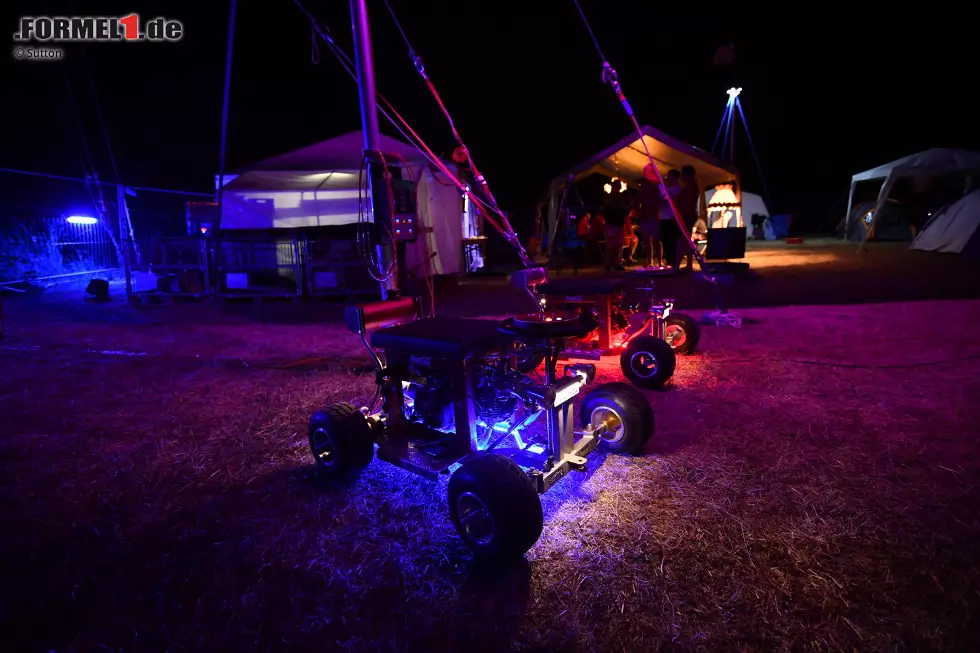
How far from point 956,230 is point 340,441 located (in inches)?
844

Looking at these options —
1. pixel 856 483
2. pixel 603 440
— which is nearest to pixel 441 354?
pixel 603 440

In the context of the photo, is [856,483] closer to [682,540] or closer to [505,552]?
[682,540]

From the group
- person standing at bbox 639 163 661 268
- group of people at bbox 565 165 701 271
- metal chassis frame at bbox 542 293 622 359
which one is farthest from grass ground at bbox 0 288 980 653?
person standing at bbox 639 163 661 268

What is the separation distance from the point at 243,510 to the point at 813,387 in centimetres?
518

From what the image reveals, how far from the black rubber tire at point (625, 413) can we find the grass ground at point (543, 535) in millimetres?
146

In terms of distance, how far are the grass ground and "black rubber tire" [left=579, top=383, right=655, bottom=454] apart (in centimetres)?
15

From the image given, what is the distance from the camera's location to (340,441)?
365 cm

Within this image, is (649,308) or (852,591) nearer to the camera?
(852,591)

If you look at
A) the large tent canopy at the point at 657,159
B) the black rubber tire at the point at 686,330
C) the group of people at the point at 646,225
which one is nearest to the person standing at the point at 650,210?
the group of people at the point at 646,225

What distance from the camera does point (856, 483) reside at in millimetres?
3408

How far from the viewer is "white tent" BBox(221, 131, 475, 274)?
12.9 m

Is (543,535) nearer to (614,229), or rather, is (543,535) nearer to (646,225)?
(646,225)

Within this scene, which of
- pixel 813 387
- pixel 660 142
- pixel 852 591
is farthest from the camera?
pixel 660 142

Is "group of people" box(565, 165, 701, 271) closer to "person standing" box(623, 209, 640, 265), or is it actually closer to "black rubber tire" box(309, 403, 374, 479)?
"person standing" box(623, 209, 640, 265)
